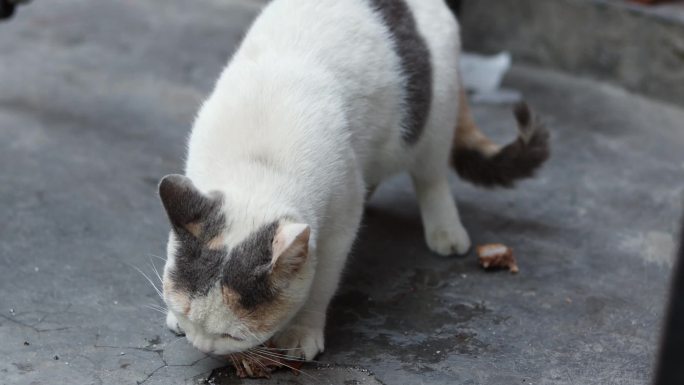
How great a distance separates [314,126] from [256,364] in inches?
31.3

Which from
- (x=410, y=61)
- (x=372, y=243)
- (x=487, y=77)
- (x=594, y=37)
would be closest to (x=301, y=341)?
(x=372, y=243)

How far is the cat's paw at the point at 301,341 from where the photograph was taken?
306 centimetres

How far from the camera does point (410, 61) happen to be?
11.5 ft

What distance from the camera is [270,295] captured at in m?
2.64

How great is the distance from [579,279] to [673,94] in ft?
7.14

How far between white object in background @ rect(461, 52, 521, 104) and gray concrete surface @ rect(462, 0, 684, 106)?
185mm

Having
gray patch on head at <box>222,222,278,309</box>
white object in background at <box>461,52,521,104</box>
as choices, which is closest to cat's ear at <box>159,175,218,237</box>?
gray patch on head at <box>222,222,278,309</box>

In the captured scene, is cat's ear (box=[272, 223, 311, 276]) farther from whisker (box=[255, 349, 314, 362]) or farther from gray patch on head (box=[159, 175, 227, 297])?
whisker (box=[255, 349, 314, 362])

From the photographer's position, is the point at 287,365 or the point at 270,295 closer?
the point at 270,295

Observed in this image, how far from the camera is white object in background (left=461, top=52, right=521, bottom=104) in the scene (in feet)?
18.1

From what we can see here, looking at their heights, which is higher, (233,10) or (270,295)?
(270,295)

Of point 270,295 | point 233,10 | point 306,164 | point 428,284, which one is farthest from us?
point 233,10

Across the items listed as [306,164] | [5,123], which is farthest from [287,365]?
[5,123]

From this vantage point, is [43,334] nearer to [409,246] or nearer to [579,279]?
[409,246]
